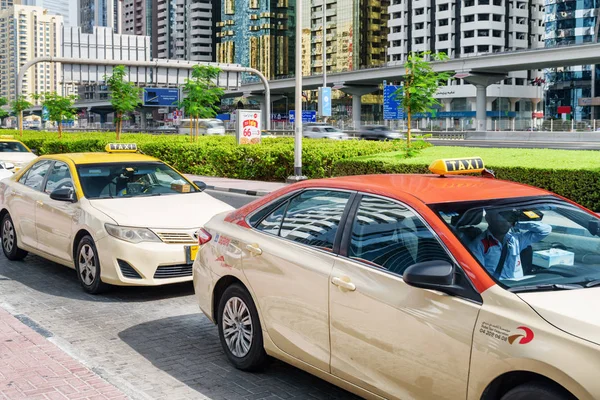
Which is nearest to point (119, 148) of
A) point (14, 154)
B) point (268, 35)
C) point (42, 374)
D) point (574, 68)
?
point (42, 374)

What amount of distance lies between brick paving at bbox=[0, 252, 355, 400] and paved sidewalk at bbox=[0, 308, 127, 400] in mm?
30

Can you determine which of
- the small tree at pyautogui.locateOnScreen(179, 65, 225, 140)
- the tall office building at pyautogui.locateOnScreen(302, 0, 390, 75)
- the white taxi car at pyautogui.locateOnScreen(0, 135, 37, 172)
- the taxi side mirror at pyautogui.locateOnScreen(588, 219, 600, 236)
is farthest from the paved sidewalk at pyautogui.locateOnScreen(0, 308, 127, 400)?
the tall office building at pyautogui.locateOnScreen(302, 0, 390, 75)

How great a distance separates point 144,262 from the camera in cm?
777

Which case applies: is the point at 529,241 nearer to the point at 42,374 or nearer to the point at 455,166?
the point at 455,166

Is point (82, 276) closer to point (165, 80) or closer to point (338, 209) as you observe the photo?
point (338, 209)

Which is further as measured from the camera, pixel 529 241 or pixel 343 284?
pixel 343 284

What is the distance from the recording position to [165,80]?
6344cm

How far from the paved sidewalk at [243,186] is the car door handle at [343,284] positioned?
15400mm

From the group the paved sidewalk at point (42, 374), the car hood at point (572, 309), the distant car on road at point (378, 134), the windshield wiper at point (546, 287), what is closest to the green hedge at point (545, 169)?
the paved sidewalk at point (42, 374)

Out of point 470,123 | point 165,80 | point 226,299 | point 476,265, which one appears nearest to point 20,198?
point 226,299

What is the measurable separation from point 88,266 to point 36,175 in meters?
2.33

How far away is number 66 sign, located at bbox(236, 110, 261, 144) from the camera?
92.9 ft

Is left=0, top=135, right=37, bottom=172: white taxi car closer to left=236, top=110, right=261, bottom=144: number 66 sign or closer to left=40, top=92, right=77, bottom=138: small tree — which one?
left=236, top=110, right=261, bottom=144: number 66 sign

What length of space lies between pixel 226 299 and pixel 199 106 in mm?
27930
